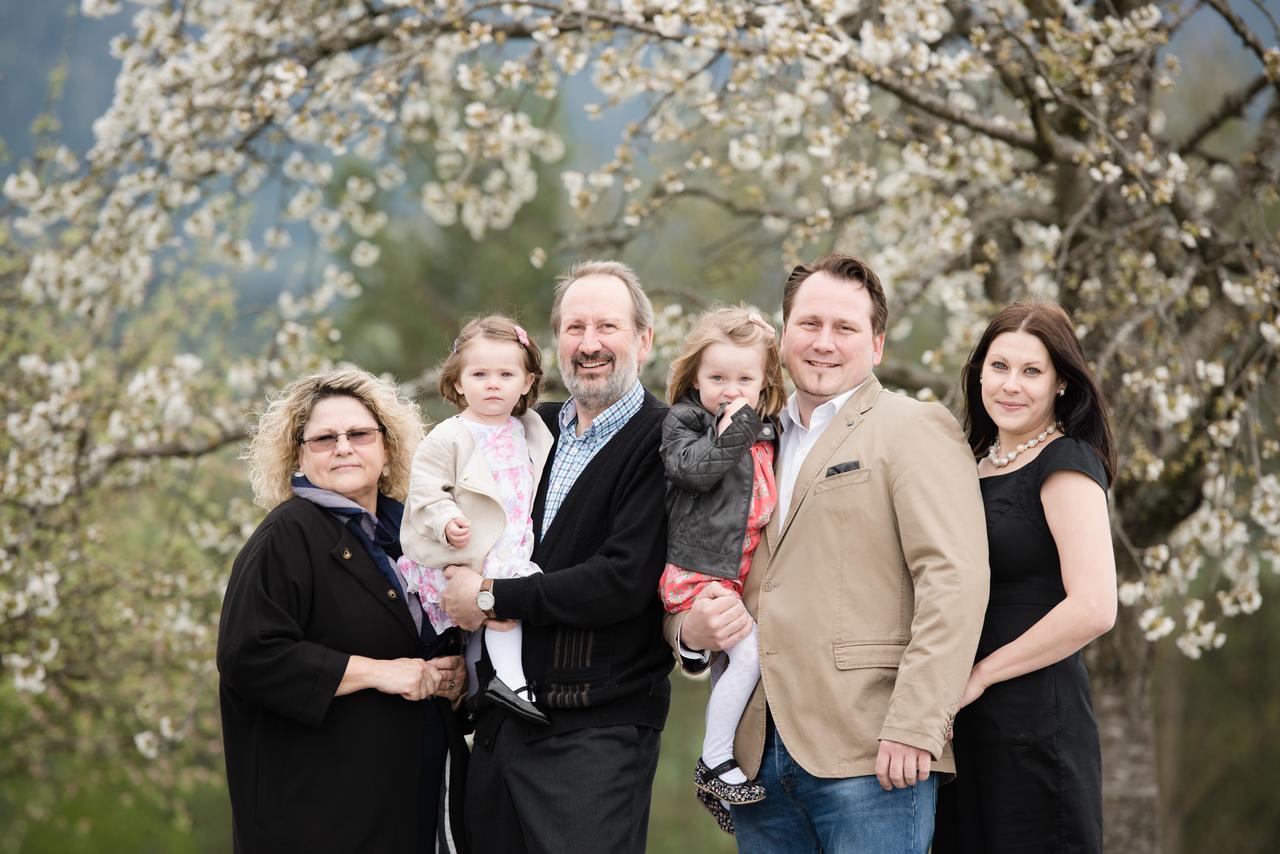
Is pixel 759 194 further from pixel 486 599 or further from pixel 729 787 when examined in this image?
pixel 729 787

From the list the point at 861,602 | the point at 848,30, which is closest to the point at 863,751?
the point at 861,602

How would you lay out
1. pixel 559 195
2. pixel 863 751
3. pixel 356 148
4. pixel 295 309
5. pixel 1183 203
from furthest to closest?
pixel 559 195, pixel 295 309, pixel 356 148, pixel 1183 203, pixel 863 751

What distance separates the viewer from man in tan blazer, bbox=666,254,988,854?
9.06 ft

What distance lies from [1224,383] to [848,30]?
2.36 m

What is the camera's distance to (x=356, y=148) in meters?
6.48

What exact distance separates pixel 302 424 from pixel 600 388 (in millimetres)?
891

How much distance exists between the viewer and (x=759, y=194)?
594 cm

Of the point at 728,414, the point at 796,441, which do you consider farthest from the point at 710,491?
the point at 796,441

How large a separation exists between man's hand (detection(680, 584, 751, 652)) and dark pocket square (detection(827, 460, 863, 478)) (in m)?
0.37

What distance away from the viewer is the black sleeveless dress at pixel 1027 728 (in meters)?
2.86

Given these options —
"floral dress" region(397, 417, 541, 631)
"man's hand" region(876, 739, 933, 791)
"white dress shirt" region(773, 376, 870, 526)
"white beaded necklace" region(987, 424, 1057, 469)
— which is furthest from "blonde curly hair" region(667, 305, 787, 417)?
"man's hand" region(876, 739, 933, 791)

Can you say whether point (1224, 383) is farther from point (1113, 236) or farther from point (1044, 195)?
point (1044, 195)

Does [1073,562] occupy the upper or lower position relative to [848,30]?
lower

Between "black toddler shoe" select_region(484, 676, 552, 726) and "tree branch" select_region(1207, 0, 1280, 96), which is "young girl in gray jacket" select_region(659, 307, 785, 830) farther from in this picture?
"tree branch" select_region(1207, 0, 1280, 96)
